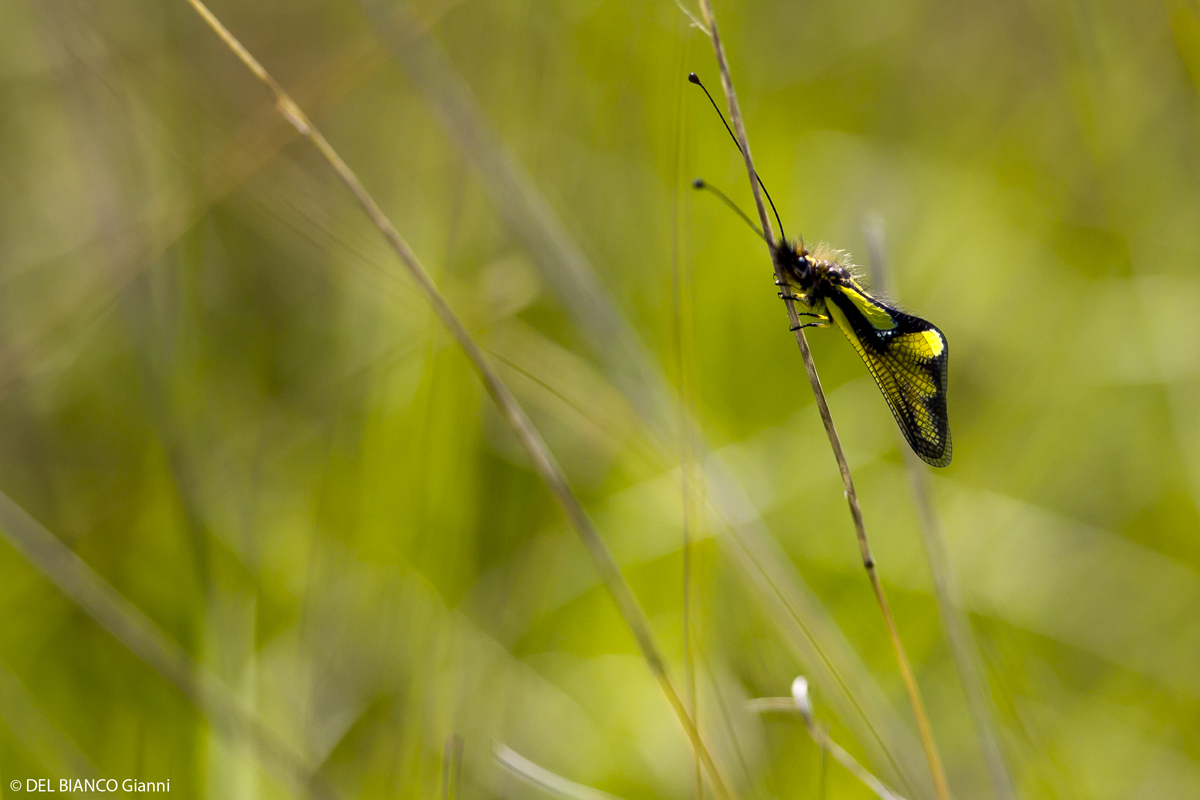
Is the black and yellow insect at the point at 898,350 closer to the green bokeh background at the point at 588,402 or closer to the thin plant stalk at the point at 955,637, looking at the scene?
the thin plant stalk at the point at 955,637

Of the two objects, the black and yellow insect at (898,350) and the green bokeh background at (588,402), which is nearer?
the black and yellow insect at (898,350)

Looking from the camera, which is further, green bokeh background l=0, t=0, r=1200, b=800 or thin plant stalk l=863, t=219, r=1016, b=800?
green bokeh background l=0, t=0, r=1200, b=800

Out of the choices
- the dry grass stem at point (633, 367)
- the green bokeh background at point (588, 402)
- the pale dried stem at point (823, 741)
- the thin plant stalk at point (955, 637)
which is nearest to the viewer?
the pale dried stem at point (823, 741)

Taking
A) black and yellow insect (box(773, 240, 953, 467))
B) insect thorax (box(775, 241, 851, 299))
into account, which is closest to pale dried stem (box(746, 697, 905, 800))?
black and yellow insect (box(773, 240, 953, 467))

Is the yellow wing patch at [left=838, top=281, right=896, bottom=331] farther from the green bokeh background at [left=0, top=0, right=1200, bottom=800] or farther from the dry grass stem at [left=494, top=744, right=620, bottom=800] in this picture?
the dry grass stem at [left=494, top=744, right=620, bottom=800]

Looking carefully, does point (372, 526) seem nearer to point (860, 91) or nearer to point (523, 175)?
point (523, 175)

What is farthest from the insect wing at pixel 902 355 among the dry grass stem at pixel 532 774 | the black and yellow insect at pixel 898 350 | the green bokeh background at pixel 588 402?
the dry grass stem at pixel 532 774

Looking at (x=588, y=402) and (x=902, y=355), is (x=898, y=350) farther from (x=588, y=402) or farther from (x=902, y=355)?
(x=588, y=402)

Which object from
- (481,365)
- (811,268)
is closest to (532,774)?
(481,365)
